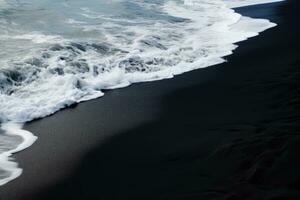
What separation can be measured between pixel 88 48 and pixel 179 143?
6.21 metres

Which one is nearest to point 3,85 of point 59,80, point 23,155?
point 59,80

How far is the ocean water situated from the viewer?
8531mm

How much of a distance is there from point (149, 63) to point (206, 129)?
4.50 meters

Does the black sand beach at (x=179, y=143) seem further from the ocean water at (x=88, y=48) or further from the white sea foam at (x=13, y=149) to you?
the ocean water at (x=88, y=48)

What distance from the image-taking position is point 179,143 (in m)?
6.44

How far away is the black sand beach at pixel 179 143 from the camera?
511 cm

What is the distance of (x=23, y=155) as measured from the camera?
655 cm

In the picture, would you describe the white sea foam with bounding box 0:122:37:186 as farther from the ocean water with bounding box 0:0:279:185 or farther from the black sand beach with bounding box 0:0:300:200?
the black sand beach with bounding box 0:0:300:200

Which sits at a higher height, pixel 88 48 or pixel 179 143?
pixel 88 48

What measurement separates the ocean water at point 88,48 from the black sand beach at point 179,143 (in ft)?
1.44

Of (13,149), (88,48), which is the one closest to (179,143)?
(13,149)

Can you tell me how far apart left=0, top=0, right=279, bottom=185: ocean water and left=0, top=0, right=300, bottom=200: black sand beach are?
44 cm

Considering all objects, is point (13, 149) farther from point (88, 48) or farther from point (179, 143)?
point (88, 48)

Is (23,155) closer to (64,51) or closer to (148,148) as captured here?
(148,148)
